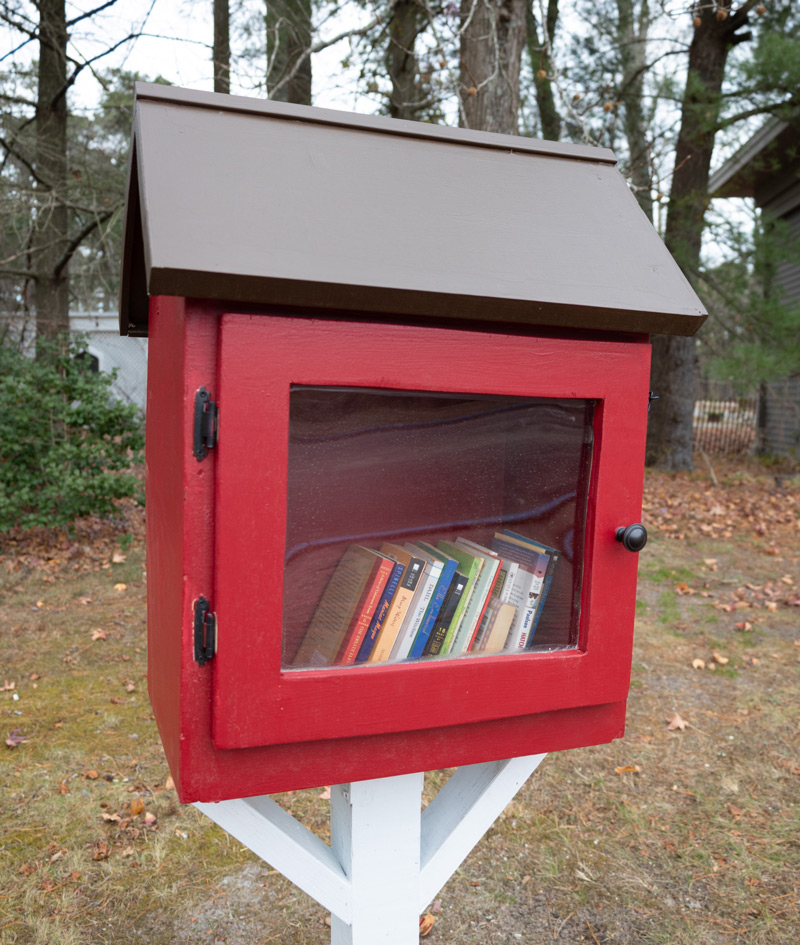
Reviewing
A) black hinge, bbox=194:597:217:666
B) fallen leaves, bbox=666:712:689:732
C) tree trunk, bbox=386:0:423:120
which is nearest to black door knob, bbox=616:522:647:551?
black hinge, bbox=194:597:217:666

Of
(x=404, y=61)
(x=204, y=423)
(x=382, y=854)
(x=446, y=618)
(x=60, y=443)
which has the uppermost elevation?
(x=404, y=61)

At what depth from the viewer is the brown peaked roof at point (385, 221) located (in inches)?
36.2

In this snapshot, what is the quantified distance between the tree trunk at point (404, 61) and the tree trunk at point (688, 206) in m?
2.71

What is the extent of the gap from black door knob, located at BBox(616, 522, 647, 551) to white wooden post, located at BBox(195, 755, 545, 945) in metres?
0.51

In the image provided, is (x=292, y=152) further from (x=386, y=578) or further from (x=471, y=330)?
(x=386, y=578)

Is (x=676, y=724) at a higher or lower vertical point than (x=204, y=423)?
lower

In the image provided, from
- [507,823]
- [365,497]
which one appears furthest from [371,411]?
[507,823]

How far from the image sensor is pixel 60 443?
523 centimetres

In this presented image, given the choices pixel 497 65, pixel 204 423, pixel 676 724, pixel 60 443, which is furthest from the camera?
pixel 60 443

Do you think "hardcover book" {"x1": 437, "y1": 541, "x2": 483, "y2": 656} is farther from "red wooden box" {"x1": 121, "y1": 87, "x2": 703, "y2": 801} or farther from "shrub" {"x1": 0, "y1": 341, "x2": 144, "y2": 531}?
"shrub" {"x1": 0, "y1": 341, "x2": 144, "y2": 531}

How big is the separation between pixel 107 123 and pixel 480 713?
32.6 ft

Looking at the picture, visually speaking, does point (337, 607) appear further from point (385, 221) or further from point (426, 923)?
point (426, 923)

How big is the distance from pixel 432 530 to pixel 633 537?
0.35 meters

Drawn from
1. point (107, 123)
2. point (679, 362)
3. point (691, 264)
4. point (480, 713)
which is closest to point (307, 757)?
point (480, 713)
